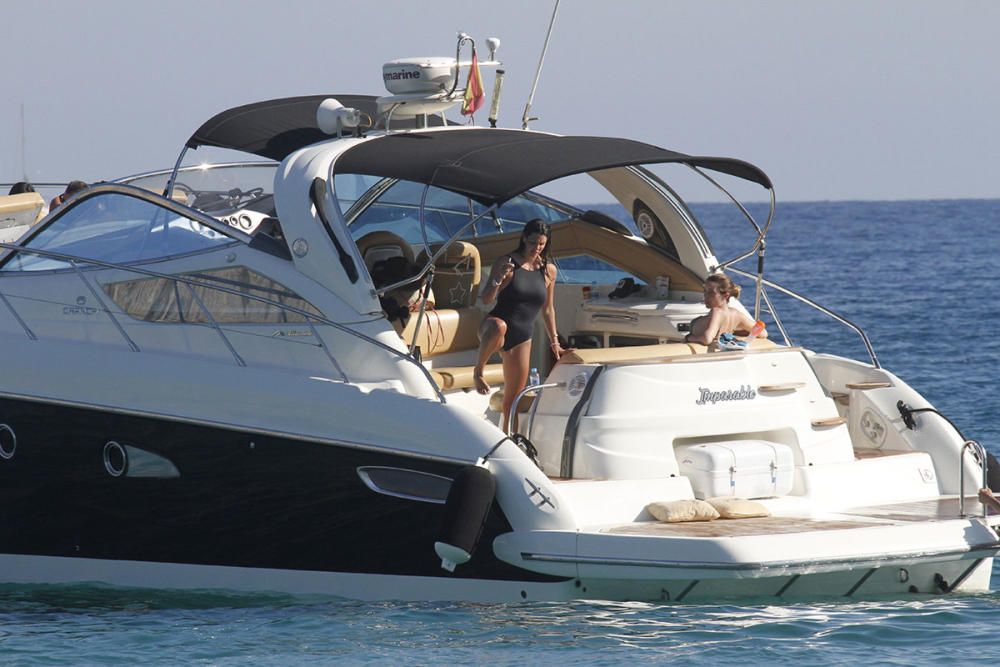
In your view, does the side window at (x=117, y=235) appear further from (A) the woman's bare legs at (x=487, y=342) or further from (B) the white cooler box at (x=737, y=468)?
(B) the white cooler box at (x=737, y=468)

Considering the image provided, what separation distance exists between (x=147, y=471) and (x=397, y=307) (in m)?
1.62

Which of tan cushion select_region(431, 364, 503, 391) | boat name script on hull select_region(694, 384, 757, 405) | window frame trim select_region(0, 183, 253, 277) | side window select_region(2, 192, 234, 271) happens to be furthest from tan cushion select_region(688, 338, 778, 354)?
side window select_region(2, 192, 234, 271)

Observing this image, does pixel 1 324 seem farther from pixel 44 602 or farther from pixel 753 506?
pixel 753 506

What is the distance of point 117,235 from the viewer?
894 centimetres

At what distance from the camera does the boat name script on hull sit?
8266 millimetres

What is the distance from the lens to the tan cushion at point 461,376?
8.65 metres

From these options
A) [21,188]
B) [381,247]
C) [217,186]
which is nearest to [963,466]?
[381,247]

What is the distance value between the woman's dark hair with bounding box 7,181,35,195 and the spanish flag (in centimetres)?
414

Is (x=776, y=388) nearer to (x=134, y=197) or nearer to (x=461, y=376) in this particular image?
(x=461, y=376)

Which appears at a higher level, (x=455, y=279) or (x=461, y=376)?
(x=455, y=279)

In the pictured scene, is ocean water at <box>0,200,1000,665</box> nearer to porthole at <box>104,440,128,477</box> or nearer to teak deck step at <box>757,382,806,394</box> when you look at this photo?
porthole at <box>104,440,128,477</box>

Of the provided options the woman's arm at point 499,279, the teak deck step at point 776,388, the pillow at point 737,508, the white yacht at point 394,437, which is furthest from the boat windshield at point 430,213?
the pillow at point 737,508

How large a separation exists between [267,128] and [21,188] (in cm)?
306

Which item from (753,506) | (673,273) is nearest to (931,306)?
(673,273)
